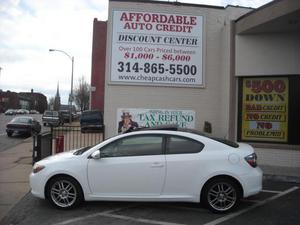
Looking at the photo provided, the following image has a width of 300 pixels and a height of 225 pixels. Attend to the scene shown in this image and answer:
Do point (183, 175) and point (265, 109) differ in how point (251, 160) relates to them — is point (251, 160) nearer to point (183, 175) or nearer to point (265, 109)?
point (183, 175)

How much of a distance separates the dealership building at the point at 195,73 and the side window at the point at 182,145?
5808 mm

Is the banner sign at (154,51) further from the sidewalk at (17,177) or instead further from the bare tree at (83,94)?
the bare tree at (83,94)

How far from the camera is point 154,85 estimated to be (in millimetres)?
13977

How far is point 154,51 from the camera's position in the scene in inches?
550

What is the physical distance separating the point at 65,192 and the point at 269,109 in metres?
7.49

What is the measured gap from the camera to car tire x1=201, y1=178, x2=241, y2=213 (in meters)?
7.38

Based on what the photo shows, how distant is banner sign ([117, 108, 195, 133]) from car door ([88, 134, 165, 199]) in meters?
6.29

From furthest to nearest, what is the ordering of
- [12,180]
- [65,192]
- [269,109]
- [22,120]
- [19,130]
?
1. [22,120]
2. [19,130]
3. [269,109]
4. [12,180]
5. [65,192]

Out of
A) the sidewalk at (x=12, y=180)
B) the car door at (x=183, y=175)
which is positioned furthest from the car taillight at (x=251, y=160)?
the sidewalk at (x=12, y=180)

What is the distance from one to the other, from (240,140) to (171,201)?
6280 millimetres

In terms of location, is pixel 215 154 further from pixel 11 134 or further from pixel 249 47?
pixel 11 134

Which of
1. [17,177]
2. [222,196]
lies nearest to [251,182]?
[222,196]

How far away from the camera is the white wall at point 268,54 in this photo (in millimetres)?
12516

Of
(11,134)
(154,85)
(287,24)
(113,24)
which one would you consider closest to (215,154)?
(287,24)
